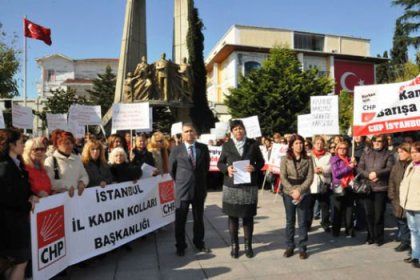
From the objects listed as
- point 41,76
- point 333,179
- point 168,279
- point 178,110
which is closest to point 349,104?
point 178,110

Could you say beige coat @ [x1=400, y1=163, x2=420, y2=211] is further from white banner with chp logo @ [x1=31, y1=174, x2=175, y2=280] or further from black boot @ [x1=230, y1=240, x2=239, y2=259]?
white banner with chp logo @ [x1=31, y1=174, x2=175, y2=280]

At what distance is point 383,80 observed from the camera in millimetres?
68875

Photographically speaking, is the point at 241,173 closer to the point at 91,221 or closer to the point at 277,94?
the point at 91,221

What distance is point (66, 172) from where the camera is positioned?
5211 mm

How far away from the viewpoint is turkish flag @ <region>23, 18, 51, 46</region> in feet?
74.2

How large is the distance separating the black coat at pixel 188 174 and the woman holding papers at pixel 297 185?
1.25 metres

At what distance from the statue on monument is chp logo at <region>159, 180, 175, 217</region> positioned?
11.5m

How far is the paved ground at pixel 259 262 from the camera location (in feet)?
16.4

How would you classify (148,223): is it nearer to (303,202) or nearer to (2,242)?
(303,202)

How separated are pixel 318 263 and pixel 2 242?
396 cm

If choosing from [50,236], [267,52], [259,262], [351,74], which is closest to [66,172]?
[50,236]

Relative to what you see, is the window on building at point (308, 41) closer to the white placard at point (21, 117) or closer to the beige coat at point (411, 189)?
the white placard at point (21, 117)

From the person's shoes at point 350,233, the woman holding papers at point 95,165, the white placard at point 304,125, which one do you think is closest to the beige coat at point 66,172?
the woman holding papers at point 95,165

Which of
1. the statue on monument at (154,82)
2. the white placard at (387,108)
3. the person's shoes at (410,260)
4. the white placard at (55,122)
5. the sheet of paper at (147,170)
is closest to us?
the person's shoes at (410,260)
